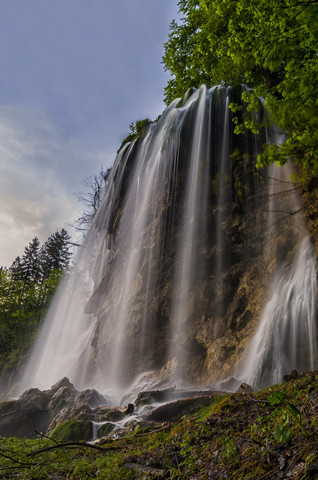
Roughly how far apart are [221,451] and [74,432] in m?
4.81

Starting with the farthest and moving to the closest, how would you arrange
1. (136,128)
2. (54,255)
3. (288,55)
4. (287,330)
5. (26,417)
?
1. (54,255)
2. (136,128)
3. (26,417)
4. (287,330)
5. (288,55)

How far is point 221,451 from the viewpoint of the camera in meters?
2.61

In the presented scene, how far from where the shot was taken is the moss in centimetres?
604

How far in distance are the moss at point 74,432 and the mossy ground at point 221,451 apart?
72.4 inches

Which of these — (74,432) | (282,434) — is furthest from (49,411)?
(282,434)

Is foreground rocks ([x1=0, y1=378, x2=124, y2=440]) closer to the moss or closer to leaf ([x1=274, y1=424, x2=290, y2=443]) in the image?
the moss

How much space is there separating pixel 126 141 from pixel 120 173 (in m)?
3.66

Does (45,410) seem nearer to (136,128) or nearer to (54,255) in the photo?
(136,128)

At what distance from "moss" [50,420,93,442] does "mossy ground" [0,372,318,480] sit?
1.84 meters

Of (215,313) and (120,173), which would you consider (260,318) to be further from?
(120,173)

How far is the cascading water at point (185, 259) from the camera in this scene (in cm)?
1138

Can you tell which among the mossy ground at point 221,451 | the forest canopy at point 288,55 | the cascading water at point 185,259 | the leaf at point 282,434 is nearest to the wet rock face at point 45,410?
the cascading water at point 185,259

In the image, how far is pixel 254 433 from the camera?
2.71 m

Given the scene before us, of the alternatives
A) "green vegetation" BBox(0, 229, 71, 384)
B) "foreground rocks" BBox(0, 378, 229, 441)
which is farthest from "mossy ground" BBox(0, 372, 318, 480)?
"green vegetation" BBox(0, 229, 71, 384)
